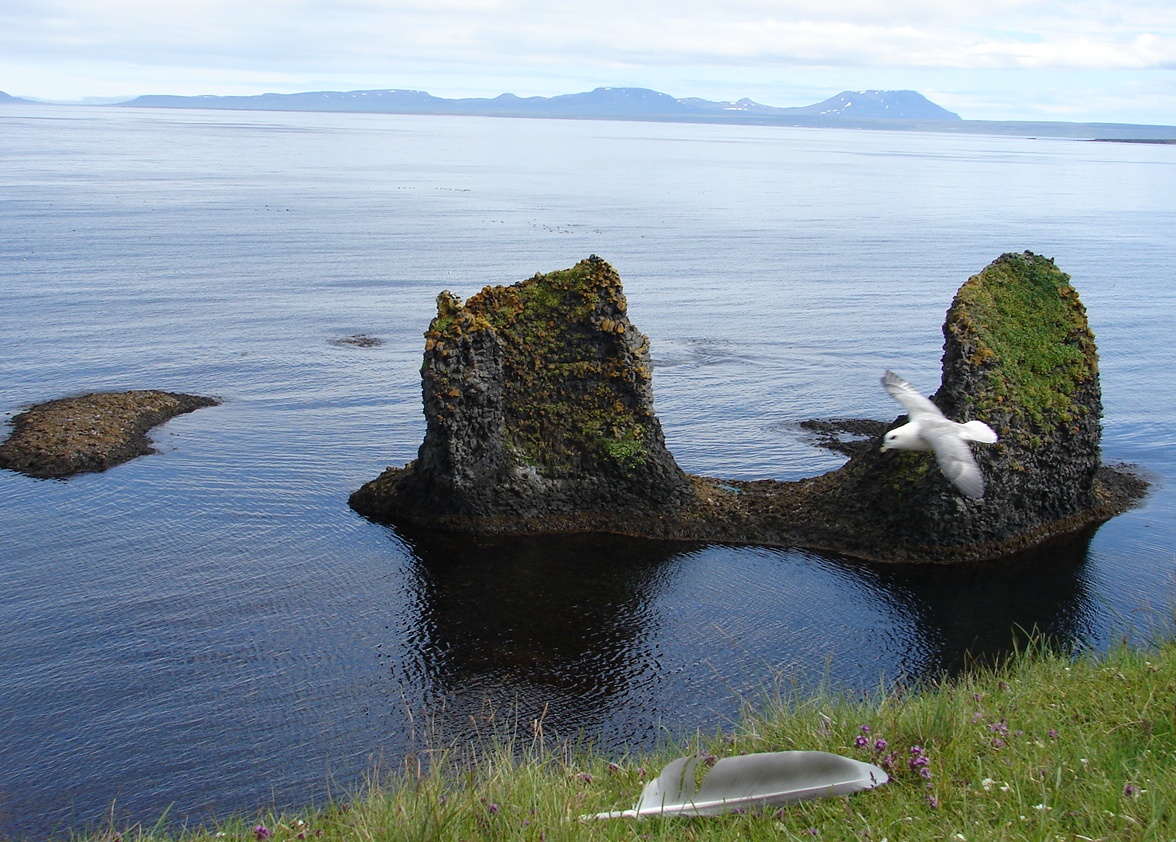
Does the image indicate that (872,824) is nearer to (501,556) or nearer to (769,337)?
(501,556)

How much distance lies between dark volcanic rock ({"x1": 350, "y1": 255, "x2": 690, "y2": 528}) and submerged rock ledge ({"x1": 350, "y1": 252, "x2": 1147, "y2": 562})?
1.6 inches

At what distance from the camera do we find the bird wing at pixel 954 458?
1820 cm

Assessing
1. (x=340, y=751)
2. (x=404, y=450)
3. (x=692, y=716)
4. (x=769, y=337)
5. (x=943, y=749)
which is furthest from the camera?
(x=769, y=337)

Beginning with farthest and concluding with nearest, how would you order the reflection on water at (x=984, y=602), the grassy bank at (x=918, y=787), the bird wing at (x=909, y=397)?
the reflection on water at (x=984, y=602) → the bird wing at (x=909, y=397) → the grassy bank at (x=918, y=787)

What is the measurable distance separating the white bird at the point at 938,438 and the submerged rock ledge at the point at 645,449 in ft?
34.5

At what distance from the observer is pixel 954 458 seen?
18.5 m

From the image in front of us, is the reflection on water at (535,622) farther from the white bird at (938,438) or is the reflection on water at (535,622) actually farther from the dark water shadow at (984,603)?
the white bird at (938,438)

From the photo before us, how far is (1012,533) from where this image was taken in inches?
1203

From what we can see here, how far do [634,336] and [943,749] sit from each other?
2212 cm

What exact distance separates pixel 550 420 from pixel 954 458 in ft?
49.7

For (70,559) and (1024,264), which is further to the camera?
(1024,264)

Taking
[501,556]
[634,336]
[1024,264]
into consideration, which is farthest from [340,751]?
[1024,264]

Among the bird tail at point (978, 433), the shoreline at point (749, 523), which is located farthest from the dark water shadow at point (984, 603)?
the bird tail at point (978, 433)

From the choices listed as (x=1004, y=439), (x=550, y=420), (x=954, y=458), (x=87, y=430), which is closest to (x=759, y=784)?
(x=954, y=458)
